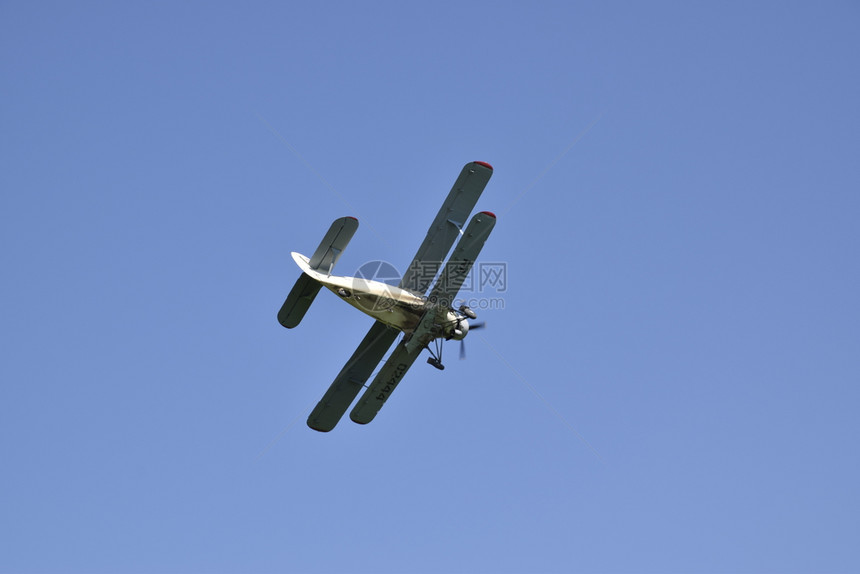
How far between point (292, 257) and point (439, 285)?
4265 millimetres

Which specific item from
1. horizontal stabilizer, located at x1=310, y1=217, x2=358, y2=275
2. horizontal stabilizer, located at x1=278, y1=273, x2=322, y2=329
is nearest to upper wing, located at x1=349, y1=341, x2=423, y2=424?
horizontal stabilizer, located at x1=278, y1=273, x2=322, y2=329

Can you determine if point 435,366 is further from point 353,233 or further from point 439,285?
point 353,233

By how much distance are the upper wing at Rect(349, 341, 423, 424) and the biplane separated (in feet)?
0.11

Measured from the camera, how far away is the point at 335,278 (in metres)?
29.0

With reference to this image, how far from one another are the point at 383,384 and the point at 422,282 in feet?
12.2

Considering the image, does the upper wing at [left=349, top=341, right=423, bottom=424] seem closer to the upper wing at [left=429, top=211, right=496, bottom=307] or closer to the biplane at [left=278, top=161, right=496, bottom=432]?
the biplane at [left=278, top=161, right=496, bottom=432]

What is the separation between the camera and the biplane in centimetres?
2875

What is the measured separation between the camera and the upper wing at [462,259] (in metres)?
28.2

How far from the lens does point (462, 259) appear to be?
28688mm

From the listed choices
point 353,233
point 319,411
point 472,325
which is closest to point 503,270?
point 472,325

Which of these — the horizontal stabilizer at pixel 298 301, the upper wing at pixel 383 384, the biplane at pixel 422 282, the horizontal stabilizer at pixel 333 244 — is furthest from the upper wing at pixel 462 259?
the horizontal stabilizer at pixel 298 301

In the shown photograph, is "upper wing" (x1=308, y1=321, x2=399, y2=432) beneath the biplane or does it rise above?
beneath

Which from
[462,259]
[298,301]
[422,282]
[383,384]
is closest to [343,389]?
[383,384]

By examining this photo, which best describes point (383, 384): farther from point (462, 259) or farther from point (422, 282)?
point (462, 259)
